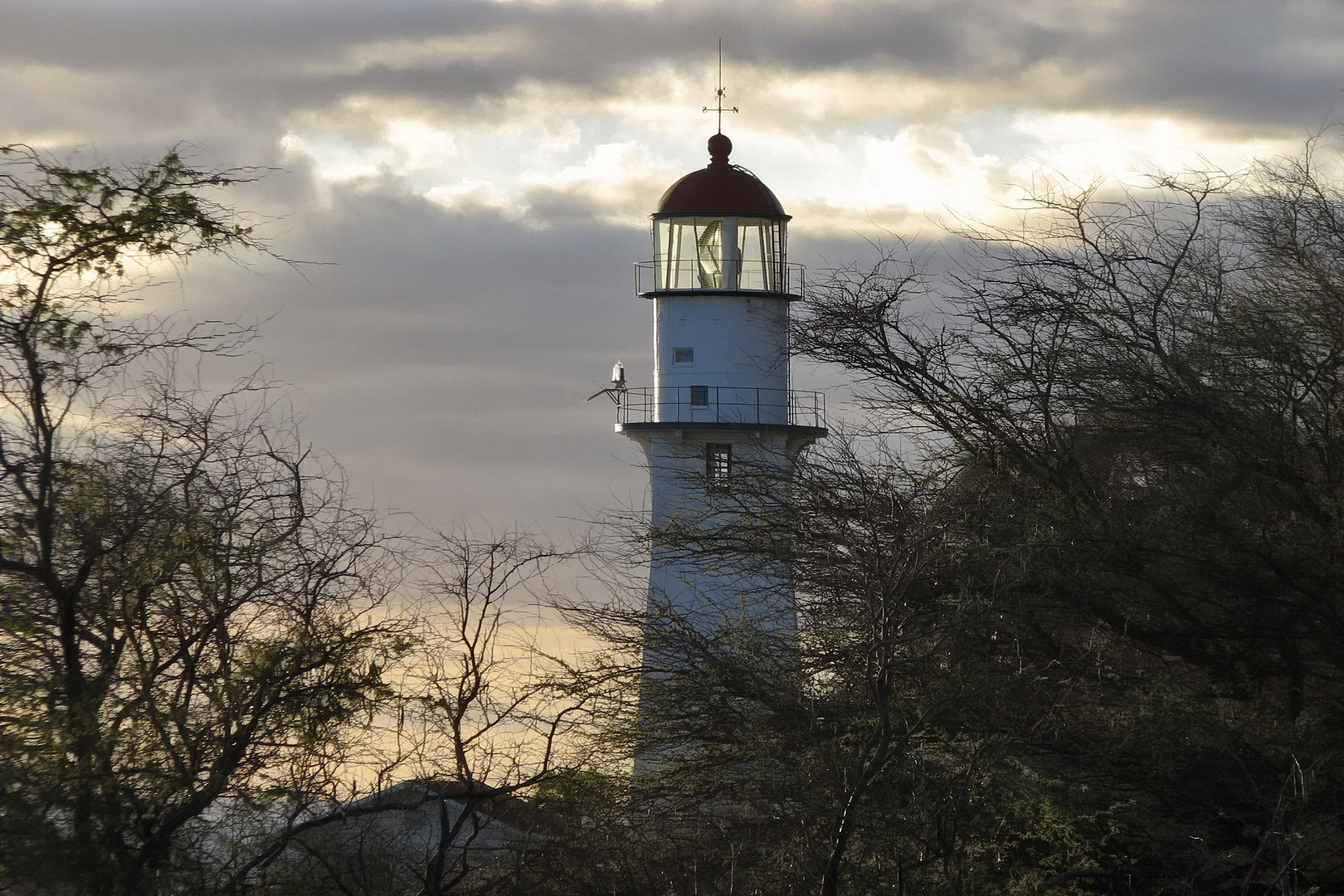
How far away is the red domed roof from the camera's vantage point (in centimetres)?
2123

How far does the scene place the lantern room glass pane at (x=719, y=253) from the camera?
832 inches

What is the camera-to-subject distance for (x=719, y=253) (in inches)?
836

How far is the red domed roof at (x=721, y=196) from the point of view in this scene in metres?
21.2

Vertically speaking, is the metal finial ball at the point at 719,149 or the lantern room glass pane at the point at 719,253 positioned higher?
the metal finial ball at the point at 719,149

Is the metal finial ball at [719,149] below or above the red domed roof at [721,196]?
above

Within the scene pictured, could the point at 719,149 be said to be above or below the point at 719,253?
above

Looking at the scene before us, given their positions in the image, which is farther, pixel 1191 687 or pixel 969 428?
pixel 969 428

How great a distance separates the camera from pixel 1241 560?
10875mm

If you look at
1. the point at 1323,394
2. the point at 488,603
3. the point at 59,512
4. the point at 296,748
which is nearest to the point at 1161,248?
the point at 1323,394

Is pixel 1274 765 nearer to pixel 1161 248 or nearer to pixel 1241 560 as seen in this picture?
pixel 1241 560

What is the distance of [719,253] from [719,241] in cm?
19

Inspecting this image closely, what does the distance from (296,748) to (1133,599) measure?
6.26 metres

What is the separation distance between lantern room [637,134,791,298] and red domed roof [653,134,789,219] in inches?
0.5

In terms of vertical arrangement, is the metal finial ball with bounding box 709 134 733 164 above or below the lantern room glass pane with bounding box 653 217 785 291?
above
